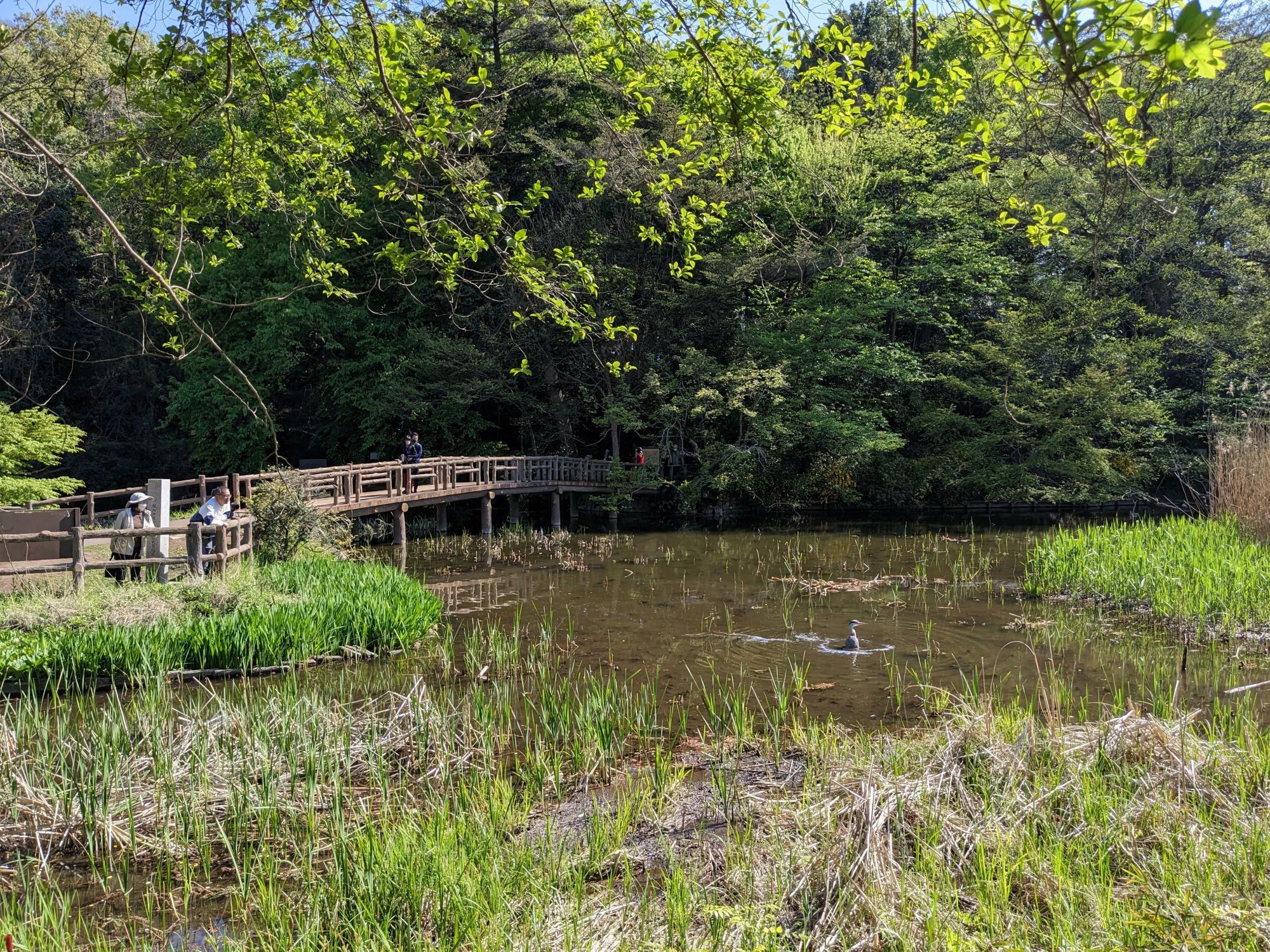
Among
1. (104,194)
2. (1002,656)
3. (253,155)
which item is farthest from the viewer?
(104,194)

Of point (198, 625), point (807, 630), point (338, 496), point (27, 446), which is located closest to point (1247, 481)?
point (807, 630)

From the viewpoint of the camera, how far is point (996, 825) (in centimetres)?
474

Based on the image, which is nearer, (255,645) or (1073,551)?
(255,645)

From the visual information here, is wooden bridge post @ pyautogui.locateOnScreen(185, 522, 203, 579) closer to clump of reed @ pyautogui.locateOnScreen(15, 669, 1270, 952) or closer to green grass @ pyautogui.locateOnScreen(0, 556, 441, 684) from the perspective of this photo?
green grass @ pyautogui.locateOnScreen(0, 556, 441, 684)

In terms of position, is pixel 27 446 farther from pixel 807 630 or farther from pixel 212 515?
pixel 807 630

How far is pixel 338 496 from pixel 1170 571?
13.6m

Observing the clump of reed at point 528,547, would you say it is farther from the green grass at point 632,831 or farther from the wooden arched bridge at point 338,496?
the green grass at point 632,831

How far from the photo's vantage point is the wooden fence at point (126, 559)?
10.5 m

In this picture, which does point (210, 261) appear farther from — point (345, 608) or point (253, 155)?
point (345, 608)

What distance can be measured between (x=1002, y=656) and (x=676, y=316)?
16.5 metres

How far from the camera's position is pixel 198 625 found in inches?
365

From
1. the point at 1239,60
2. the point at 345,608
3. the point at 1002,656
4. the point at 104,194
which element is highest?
the point at 1239,60

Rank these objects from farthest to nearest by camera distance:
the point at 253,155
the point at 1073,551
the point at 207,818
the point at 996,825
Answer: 1. the point at 1073,551
2. the point at 253,155
3. the point at 207,818
4. the point at 996,825

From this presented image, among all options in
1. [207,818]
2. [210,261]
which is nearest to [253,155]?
[210,261]
